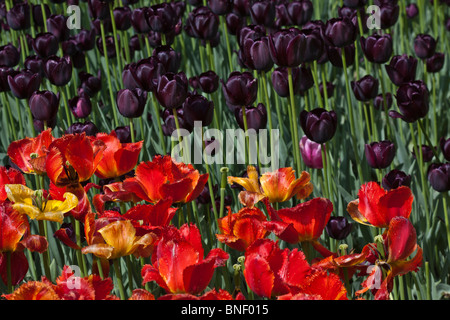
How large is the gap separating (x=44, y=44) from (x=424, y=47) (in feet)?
4.67

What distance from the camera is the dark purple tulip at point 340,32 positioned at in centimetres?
196

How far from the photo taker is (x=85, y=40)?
2.70m

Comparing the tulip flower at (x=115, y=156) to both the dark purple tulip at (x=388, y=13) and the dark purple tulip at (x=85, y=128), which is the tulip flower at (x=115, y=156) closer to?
the dark purple tulip at (x=85, y=128)

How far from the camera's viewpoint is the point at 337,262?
1065 mm

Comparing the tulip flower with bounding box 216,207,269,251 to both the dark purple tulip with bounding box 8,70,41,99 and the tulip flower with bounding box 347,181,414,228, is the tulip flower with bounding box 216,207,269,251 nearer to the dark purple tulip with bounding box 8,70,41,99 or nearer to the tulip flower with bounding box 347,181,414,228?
the tulip flower with bounding box 347,181,414,228

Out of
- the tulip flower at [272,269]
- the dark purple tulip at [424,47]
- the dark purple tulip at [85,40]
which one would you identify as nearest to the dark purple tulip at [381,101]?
the dark purple tulip at [424,47]

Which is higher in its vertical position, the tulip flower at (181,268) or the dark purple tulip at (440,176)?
the tulip flower at (181,268)

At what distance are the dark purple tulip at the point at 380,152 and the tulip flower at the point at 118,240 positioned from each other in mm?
1025

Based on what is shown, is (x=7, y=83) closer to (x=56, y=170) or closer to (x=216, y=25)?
(x=216, y=25)

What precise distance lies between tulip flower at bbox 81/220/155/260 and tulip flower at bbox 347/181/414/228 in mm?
379

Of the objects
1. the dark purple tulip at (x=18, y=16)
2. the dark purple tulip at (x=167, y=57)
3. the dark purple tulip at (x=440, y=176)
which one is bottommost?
the dark purple tulip at (x=440, y=176)

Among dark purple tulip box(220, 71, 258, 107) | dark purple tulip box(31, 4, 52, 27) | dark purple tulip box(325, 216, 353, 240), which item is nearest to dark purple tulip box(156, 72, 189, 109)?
dark purple tulip box(220, 71, 258, 107)
